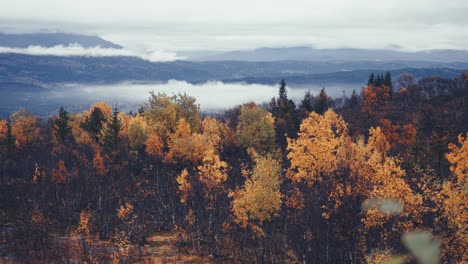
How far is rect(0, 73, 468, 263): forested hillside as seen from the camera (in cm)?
3441

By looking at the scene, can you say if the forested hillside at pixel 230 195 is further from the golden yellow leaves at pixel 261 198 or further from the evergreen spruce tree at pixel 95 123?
the evergreen spruce tree at pixel 95 123

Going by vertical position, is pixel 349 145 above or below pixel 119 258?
above

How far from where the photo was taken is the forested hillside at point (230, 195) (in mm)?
34406

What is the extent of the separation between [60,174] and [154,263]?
104ft

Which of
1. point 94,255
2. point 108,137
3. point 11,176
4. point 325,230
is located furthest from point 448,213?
point 11,176

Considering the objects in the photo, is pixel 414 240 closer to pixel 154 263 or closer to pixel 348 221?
pixel 348 221

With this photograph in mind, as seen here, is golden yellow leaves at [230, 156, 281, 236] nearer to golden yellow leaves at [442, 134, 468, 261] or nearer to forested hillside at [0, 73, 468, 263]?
forested hillside at [0, 73, 468, 263]

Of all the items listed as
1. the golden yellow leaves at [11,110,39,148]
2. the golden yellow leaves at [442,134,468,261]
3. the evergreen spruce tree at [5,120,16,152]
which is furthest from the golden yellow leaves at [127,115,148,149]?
the golden yellow leaves at [442,134,468,261]

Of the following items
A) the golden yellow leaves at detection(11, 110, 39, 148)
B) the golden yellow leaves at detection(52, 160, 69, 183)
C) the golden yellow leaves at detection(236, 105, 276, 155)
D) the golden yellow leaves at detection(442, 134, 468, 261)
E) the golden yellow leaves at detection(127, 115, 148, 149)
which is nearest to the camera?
the golden yellow leaves at detection(442, 134, 468, 261)

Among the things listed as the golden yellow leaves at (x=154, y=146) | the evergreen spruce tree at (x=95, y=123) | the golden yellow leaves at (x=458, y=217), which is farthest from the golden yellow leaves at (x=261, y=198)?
the evergreen spruce tree at (x=95, y=123)

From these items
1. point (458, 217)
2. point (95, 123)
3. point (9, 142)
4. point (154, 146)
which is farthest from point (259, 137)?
point (9, 142)

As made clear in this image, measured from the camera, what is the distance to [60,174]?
7006cm

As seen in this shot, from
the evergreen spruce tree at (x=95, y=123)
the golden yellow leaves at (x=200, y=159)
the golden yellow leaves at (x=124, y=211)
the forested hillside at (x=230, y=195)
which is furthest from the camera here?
the evergreen spruce tree at (x=95, y=123)

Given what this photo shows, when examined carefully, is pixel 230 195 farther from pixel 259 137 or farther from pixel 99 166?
pixel 99 166
